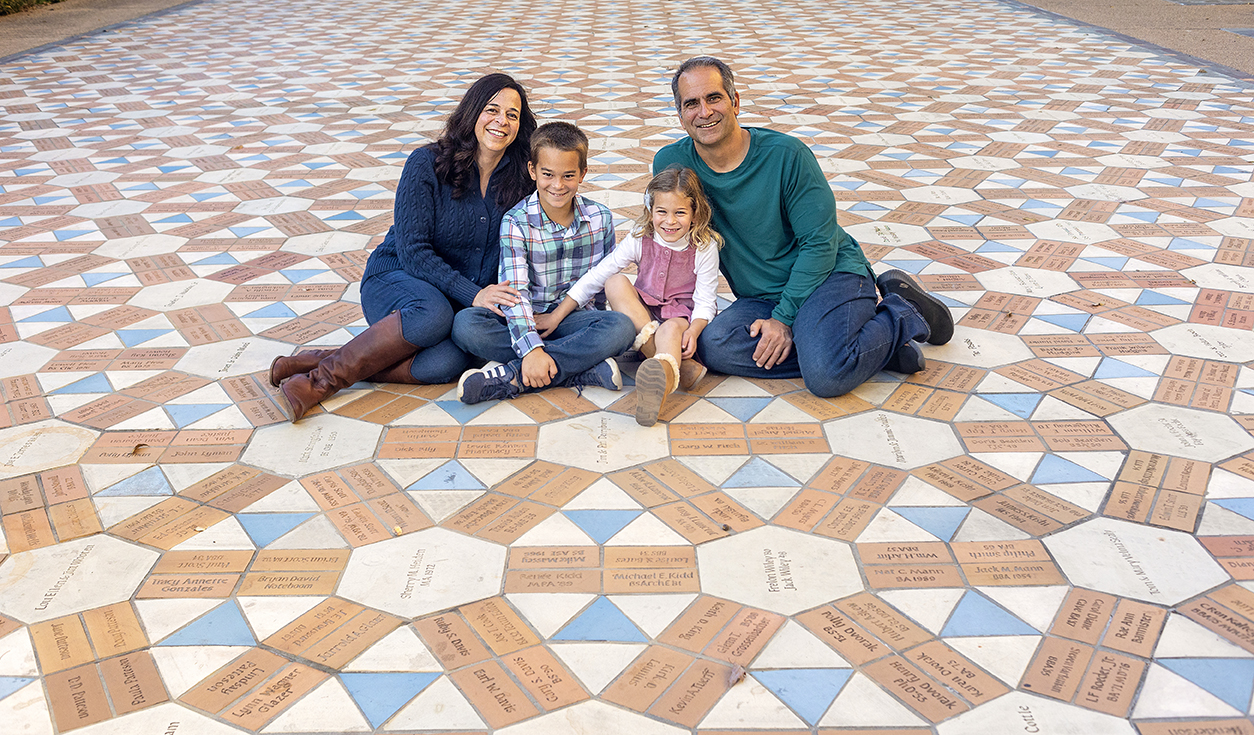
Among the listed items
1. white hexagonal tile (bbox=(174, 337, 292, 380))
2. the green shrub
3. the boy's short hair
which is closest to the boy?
the boy's short hair

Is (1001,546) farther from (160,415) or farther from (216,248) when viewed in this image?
(216,248)

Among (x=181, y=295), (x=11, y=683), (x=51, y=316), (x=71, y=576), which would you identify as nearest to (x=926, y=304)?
(x=71, y=576)

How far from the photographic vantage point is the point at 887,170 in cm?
532

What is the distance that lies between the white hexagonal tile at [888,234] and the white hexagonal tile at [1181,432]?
5.34 ft

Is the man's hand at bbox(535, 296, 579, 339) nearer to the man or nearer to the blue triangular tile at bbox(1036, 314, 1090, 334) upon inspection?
the man

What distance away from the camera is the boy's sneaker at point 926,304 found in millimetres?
3064

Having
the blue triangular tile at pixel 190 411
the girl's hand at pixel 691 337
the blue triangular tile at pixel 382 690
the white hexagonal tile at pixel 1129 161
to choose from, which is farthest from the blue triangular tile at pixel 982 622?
the white hexagonal tile at pixel 1129 161

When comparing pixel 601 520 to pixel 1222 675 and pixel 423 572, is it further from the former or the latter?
pixel 1222 675

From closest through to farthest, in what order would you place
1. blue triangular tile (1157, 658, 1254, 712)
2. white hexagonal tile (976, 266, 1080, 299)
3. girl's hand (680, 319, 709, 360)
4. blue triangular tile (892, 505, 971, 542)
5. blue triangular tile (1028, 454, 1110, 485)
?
blue triangular tile (1157, 658, 1254, 712) < blue triangular tile (892, 505, 971, 542) < blue triangular tile (1028, 454, 1110, 485) < girl's hand (680, 319, 709, 360) < white hexagonal tile (976, 266, 1080, 299)

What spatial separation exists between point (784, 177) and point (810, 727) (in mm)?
1691

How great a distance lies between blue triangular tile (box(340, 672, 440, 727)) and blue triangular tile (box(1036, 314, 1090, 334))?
2474 mm

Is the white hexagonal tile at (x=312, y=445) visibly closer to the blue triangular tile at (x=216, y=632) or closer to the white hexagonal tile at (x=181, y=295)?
the blue triangular tile at (x=216, y=632)

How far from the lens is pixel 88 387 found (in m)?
2.95

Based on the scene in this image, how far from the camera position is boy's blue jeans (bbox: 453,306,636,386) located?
289cm
